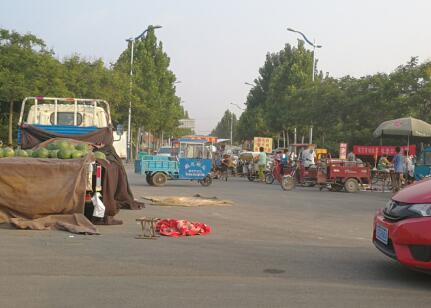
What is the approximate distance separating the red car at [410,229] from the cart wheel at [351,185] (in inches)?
606

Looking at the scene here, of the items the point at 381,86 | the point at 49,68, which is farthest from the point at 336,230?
the point at 49,68

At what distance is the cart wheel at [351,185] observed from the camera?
2175cm

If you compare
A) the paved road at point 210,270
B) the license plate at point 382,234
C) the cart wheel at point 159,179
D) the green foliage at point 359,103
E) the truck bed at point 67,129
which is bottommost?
the paved road at point 210,270

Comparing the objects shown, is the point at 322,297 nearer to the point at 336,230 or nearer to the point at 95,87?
the point at 336,230

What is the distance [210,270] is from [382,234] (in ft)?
6.68

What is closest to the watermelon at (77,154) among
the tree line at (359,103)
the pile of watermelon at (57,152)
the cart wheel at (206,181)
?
the pile of watermelon at (57,152)

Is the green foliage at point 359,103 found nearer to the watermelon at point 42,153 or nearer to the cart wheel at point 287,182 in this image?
the cart wheel at point 287,182

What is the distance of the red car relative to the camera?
5988mm

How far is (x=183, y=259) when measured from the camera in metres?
7.46

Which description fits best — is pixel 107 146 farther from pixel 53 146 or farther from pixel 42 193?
pixel 42 193

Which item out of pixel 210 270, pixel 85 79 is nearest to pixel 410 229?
pixel 210 270

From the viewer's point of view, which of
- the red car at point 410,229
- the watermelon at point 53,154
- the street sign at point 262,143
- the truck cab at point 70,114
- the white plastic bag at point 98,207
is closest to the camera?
the red car at point 410,229

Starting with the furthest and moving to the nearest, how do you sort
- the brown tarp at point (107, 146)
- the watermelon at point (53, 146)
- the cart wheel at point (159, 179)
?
the cart wheel at point (159, 179), the brown tarp at point (107, 146), the watermelon at point (53, 146)

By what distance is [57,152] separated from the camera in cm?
1056
